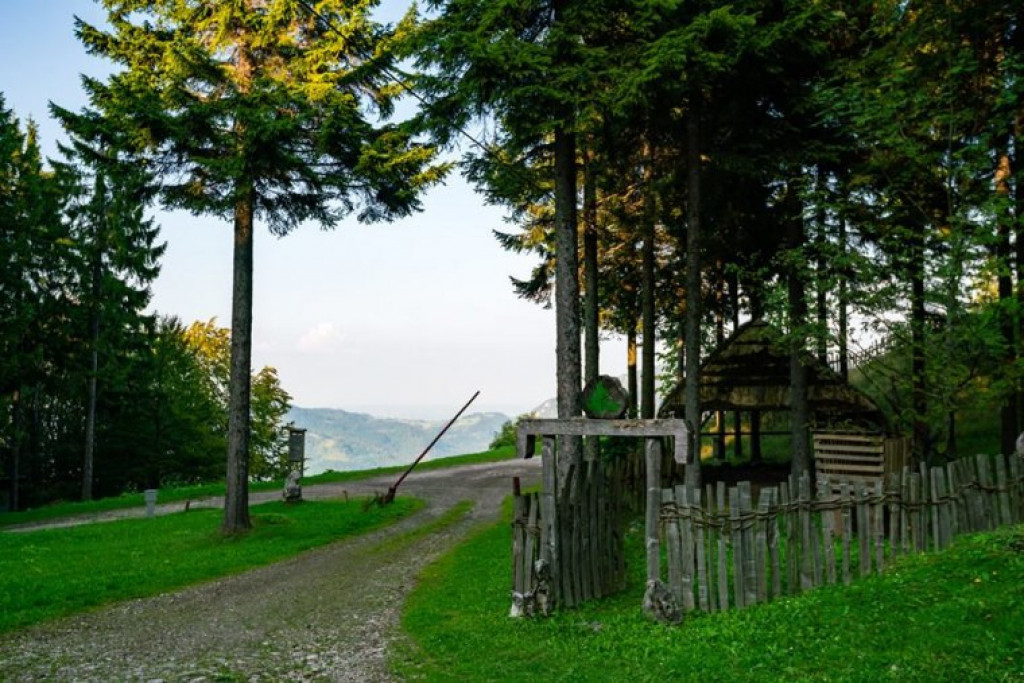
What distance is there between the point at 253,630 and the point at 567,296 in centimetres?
736

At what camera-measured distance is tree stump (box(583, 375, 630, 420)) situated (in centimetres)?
1002

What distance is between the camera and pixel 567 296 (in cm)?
1339

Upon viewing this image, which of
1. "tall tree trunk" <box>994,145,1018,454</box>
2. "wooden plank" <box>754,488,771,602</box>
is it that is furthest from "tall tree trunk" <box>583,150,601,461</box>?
"wooden plank" <box>754,488,771,602</box>

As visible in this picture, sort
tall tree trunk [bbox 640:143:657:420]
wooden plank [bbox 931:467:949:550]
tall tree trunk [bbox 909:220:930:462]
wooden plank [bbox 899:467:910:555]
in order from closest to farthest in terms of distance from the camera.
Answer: wooden plank [bbox 899:467:910:555]
wooden plank [bbox 931:467:949:550]
tall tree trunk [bbox 909:220:930:462]
tall tree trunk [bbox 640:143:657:420]

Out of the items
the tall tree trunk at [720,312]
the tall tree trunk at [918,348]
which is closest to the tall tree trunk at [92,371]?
the tall tree trunk at [720,312]

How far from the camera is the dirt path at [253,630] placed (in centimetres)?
843

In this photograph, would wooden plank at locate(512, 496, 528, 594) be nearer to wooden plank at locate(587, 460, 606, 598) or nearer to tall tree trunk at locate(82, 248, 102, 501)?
wooden plank at locate(587, 460, 606, 598)

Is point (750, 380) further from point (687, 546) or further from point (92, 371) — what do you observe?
point (92, 371)

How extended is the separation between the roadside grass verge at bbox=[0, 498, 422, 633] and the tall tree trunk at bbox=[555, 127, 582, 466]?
707 cm

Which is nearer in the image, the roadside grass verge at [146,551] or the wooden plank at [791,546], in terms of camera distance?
the wooden plank at [791,546]

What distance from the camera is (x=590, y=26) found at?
1322 centimetres

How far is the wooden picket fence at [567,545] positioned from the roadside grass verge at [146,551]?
24.1 feet

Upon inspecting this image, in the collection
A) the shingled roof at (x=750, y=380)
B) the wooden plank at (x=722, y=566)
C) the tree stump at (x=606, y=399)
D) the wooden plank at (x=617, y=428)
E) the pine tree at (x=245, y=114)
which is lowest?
the wooden plank at (x=722, y=566)

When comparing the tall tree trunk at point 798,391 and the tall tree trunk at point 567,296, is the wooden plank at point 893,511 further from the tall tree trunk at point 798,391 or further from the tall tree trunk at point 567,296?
the tall tree trunk at point 798,391
